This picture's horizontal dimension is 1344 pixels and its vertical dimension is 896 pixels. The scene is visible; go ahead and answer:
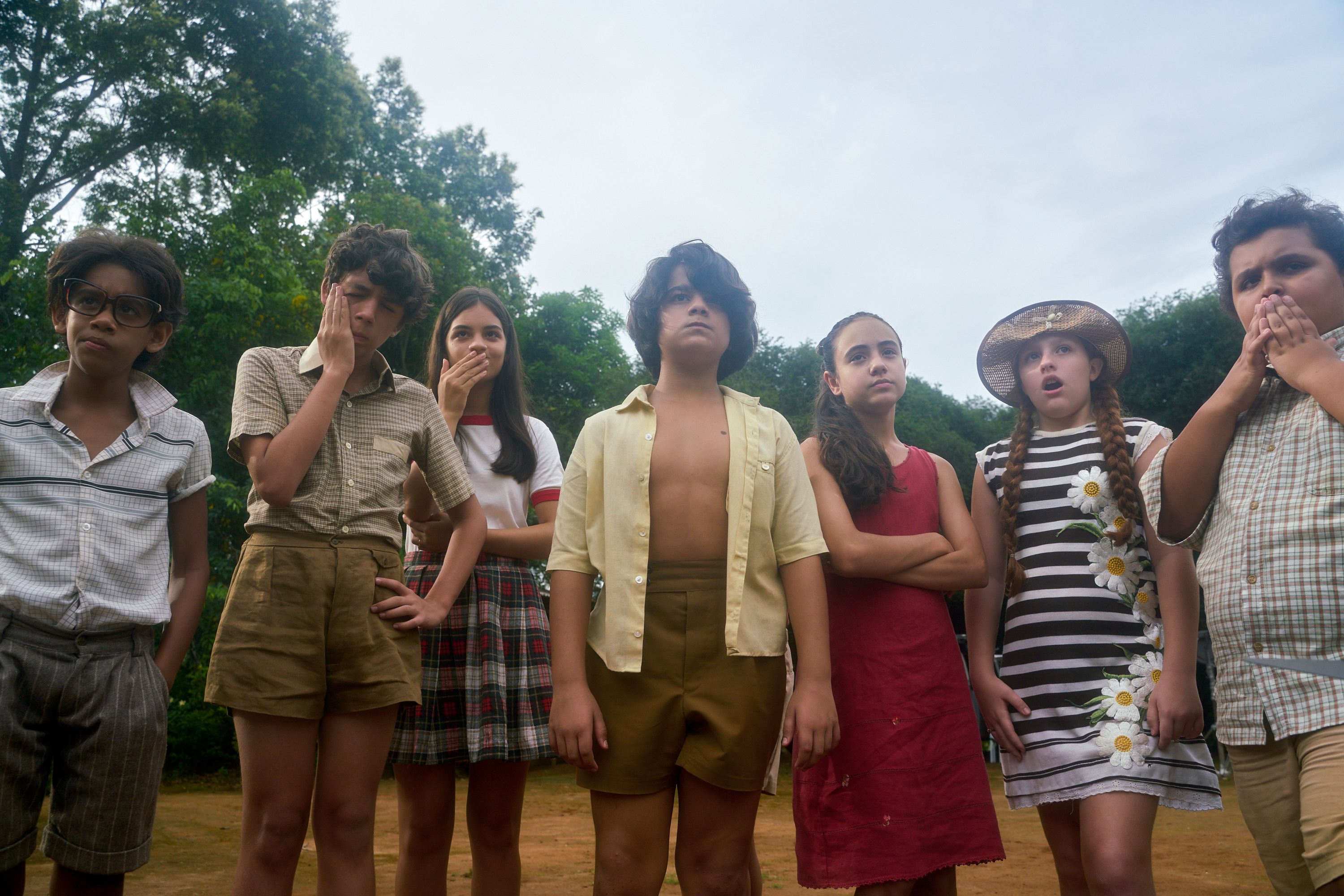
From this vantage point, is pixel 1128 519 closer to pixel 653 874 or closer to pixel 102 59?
pixel 653 874

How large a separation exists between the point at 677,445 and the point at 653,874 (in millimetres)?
1045

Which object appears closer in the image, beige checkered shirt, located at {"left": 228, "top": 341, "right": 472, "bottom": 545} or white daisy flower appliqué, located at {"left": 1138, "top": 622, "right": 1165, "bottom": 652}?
beige checkered shirt, located at {"left": 228, "top": 341, "right": 472, "bottom": 545}

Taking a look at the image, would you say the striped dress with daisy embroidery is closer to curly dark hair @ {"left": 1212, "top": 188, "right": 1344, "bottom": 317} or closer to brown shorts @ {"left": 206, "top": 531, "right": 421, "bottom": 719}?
curly dark hair @ {"left": 1212, "top": 188, "right": 1344, "bottom": 317}

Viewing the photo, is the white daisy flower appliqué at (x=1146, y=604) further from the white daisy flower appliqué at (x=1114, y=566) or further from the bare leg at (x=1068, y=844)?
the bare leg at (x=1068, y=844)

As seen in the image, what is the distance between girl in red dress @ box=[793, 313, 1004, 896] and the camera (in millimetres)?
2518

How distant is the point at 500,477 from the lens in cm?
321

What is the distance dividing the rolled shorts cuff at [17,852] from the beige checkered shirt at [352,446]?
84cm

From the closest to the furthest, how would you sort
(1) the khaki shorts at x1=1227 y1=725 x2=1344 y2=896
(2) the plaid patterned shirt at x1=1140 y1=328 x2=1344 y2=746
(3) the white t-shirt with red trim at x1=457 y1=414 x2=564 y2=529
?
(1) the khaki shorts at x1=1227 y1=725 x2=1344 y2=896 → (2) the plaid patterned shirt at x1=1140 y1=328 x2=1344 y2=746 → (3) the white t-shirt with red trim at x1=457 y1=414 x2=564 y2=529

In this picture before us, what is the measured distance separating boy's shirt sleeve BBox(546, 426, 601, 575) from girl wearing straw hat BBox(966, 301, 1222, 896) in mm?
1255

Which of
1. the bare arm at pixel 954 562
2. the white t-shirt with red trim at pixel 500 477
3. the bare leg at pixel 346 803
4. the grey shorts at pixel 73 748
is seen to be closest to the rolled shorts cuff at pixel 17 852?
the grey shorts at pixel 73 748

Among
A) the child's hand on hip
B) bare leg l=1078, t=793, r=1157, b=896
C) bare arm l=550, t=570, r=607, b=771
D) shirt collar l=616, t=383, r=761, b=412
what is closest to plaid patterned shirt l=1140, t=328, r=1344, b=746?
bare leg l=1078, t=793, r=1157, b=896

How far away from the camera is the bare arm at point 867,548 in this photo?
266 centimetres

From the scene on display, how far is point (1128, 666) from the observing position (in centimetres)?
260

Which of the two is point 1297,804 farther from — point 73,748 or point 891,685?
point 73,748
